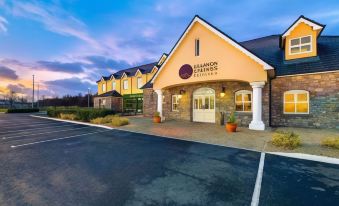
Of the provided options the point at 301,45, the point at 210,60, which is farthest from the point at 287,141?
the point at 301,45

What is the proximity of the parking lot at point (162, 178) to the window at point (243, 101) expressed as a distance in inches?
271

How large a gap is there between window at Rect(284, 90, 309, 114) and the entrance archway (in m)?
5.45

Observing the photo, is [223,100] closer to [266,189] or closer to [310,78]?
[310,78]

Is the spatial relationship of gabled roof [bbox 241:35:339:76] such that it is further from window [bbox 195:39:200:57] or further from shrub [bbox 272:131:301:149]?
shrub [bbox 272:131:301:149]

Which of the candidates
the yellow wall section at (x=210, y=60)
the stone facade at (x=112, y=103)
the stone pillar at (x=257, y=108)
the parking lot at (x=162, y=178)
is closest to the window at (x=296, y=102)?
the stone pillar at (x=257, y=108)

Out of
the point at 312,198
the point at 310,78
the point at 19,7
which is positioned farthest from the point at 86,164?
the point at 19,7

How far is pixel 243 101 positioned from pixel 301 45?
599 centimetres

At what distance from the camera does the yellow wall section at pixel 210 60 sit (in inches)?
443

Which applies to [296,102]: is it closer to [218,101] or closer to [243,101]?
[243,101]

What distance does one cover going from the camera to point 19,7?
13859 mm

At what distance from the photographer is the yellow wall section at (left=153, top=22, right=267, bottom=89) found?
11250 millimetres

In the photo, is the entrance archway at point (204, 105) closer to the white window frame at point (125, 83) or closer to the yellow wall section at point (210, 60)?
the yellow wall section at point (210, 60)

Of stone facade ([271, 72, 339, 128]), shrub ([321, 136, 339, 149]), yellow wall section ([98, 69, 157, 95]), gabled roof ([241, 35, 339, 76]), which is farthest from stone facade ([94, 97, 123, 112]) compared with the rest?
shrub ([321, 136, 339, 149])

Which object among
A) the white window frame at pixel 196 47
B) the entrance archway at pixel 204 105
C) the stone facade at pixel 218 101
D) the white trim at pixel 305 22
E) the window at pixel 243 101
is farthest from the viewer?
the entrance archway at pixel 204 105
